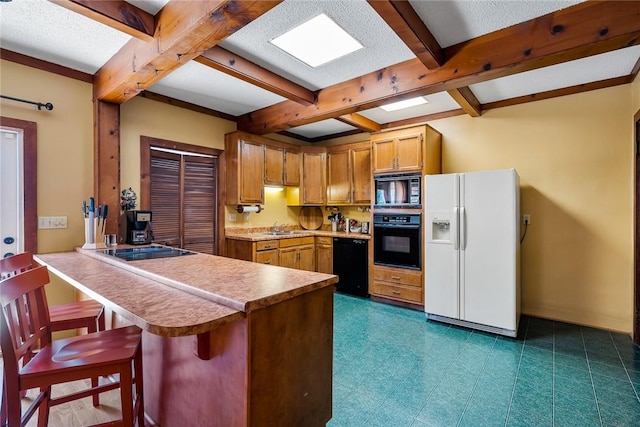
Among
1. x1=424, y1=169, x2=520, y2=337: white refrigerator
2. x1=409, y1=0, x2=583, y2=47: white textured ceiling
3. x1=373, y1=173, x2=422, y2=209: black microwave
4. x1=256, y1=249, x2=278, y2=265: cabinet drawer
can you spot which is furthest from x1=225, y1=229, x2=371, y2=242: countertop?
x1=409, y1=0, x2=583, y2=47: white textured ceiling

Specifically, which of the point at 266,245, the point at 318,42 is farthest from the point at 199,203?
the point at 318,42

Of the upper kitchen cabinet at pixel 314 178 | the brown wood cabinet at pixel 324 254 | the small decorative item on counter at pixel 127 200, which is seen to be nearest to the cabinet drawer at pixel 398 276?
the brown wood cabinet at pixel 324 254

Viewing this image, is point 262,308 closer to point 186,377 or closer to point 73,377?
point 186,377

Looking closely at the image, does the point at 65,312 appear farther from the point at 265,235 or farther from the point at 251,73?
the point at 265,235

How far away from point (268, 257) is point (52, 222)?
233 centimetres

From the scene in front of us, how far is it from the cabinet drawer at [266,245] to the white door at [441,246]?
2.04m

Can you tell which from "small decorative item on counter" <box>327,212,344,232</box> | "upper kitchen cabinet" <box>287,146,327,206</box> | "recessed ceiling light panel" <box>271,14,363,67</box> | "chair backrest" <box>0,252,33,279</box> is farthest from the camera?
"small decorative item on counter" <box>327,212,344,232</box>

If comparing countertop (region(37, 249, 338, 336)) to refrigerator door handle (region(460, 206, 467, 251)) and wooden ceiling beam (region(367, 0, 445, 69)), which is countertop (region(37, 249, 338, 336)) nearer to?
wooden ceiling beam (region(367, 0, 445, 69))

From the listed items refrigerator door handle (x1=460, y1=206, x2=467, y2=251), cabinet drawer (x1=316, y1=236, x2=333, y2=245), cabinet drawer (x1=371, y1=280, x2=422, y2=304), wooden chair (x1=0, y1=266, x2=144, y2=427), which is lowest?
cabinet drawer (x1=371, y1=280, x2=422, y2=304)

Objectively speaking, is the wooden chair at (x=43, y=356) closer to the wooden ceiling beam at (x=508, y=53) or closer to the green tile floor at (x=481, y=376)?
the green tile floor at (x=481, y=376)

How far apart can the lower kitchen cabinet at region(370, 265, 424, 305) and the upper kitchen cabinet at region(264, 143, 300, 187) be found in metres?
1.96

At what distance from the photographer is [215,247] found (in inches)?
168

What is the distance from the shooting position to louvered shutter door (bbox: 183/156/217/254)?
3.98 meters

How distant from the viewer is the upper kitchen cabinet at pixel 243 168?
417cm
